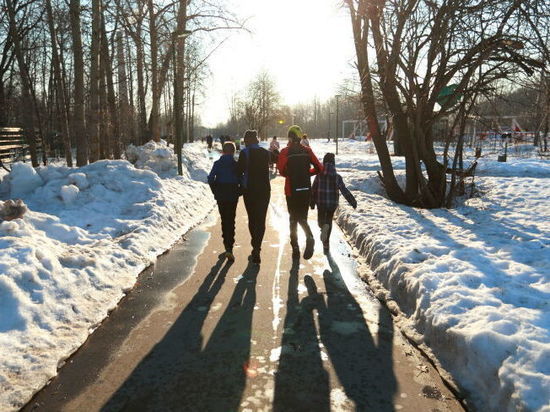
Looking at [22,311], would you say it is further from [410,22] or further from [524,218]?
[410,22]

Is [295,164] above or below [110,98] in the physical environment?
below

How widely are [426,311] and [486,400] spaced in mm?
1284

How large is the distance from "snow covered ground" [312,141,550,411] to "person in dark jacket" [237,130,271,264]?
5.83 ft

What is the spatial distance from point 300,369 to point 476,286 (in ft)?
7.72

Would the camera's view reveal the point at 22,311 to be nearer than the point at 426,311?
Yes

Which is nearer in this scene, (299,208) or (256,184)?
(256,184)

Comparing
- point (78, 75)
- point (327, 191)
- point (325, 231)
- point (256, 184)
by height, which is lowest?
point (325, 231)

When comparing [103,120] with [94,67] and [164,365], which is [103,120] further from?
[164,365]

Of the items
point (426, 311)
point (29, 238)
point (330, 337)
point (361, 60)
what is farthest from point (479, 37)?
point (29, 238)

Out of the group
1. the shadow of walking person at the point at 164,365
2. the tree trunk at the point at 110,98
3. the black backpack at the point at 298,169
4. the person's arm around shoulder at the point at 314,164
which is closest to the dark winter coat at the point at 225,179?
the black backpack at the point at 298,169

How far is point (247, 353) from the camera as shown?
383 cm

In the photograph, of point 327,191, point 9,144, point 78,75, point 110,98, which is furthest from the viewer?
point 110,98

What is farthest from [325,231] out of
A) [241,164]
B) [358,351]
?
[358,351]

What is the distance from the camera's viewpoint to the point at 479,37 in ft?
30.0
